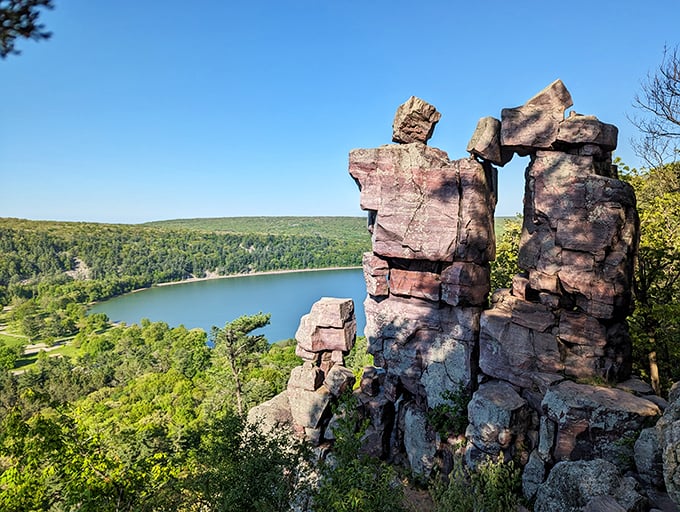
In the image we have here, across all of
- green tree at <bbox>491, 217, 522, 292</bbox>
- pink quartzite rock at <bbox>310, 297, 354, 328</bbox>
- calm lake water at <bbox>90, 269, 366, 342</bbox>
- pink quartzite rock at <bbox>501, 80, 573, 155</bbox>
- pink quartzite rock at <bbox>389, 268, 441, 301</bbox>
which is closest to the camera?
pink quartzite rock at <bbox>501, 80, 573, 155</bbox>

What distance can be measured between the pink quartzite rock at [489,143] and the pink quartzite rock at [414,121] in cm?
160

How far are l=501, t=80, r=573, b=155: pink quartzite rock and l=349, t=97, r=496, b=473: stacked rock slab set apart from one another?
1.29m

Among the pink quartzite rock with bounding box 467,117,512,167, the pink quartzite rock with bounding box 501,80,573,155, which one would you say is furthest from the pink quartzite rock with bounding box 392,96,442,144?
the pink quartzite rock with bounding box 501,80,573,155

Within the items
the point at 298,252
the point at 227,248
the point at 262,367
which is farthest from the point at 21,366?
the point at 298,252

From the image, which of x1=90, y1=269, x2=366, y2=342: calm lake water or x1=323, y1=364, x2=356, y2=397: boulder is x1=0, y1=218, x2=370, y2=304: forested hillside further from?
x1=323, y1=364, x2=356, y2=397: boulder

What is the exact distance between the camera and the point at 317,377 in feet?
46.1

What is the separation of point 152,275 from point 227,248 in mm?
25607

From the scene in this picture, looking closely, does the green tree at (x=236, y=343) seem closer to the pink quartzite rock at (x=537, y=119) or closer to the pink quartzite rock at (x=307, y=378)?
the pink quartzite rock at (x=307, y=378)

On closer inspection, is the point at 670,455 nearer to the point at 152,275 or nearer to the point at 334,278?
the point at 334,278

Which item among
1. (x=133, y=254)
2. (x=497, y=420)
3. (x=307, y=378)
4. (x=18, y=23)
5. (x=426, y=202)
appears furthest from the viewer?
(x=133, y=254)

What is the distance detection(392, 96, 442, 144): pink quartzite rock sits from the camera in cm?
1211

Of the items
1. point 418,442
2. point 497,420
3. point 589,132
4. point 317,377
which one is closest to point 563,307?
point 497,420

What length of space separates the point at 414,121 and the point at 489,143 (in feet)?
8.16

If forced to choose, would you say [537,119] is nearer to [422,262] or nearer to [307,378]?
[422,262]
